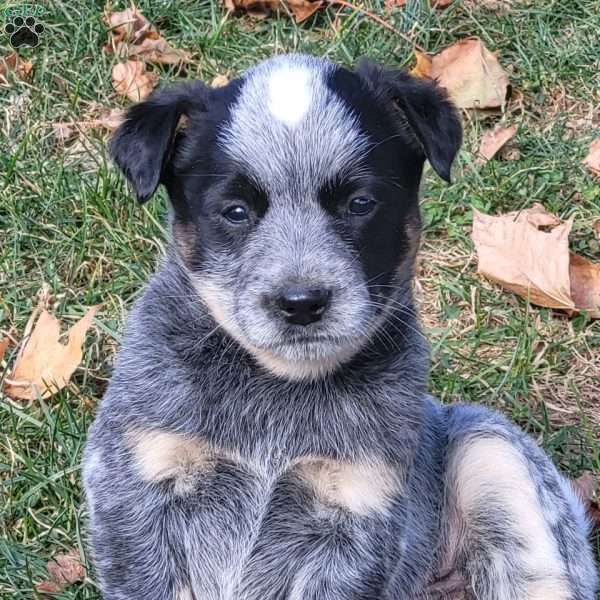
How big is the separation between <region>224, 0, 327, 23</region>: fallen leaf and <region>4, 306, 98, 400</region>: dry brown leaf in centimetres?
238

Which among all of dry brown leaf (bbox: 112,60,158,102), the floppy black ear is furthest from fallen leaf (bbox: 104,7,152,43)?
the floppy black ear

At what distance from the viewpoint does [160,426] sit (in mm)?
3512

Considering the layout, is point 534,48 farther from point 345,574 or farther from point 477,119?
point 345,574

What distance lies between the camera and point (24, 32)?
6355 mm

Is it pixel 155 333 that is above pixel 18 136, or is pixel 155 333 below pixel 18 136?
above

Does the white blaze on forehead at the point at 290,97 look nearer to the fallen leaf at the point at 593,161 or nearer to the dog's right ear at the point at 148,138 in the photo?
the dog's right ear at the point at 148,138

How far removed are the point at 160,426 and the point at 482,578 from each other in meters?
1.27

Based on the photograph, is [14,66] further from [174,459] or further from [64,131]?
[174,459]

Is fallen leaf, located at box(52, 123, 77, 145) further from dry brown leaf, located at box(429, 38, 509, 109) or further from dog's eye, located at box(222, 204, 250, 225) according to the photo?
dog's eye, located at box(222, 204, 250, 225)

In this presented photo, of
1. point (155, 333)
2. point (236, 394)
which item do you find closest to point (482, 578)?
point (236, 394)

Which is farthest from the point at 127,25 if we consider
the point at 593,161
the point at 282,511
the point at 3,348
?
the point at 282,511

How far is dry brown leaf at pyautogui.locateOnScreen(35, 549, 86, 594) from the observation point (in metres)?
4.13

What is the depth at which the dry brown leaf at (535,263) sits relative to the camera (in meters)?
5.15

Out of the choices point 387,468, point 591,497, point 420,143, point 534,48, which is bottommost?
point 591,497
